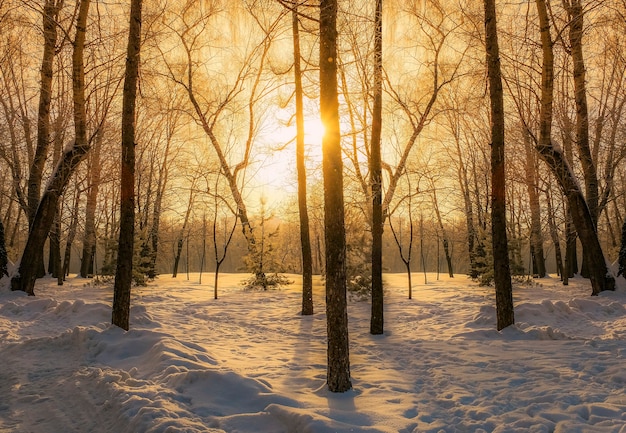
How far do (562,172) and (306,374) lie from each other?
9.78 m

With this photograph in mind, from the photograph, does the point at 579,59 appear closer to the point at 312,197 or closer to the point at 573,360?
the point at 573,360

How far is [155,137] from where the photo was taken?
23.8 metres

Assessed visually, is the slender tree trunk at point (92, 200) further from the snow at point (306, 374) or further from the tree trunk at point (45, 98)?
the snow at point (306, 374)

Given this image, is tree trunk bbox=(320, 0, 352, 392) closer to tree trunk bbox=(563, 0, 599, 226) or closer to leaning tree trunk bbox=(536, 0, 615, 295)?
leaning tree trunk bbox=(536, 0, 615, 295)

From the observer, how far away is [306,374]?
6.21 m

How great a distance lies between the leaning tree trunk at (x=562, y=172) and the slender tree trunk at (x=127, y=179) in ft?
33.6

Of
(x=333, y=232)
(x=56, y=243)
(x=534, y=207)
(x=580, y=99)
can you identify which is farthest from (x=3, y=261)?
(x=534, y=207)

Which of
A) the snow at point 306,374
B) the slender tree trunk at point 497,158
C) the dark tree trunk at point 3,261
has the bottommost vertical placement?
the snow at point 306,374

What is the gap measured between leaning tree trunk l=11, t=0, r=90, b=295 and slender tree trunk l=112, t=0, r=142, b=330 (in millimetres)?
4644

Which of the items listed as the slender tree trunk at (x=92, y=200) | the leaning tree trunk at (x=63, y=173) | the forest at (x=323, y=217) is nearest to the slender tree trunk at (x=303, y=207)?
the forest at (x=323, y=217)

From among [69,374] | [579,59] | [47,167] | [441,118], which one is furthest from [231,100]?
[69,374]

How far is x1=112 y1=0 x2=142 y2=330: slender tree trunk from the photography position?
7754 mm

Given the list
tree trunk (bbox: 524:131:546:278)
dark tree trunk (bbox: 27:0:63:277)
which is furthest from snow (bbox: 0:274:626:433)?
tree trunk (bbox: 524:131:546:278)

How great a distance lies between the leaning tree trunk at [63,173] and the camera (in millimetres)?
11828
